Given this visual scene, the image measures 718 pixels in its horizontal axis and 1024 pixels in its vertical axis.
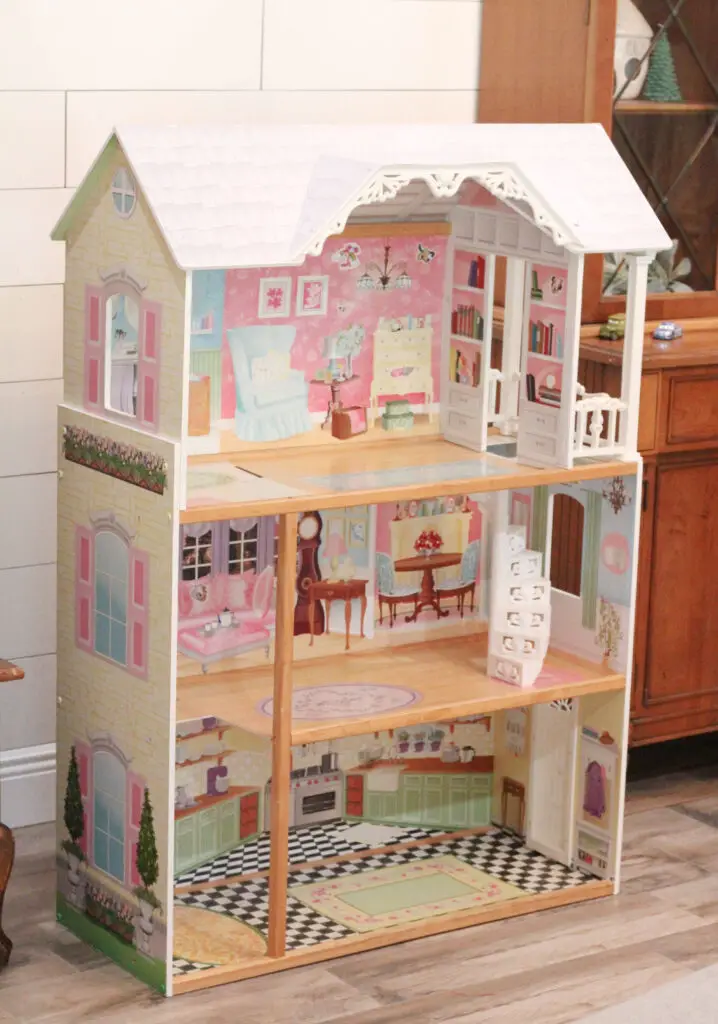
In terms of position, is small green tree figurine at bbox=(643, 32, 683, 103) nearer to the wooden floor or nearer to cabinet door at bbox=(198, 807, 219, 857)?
the wooden floor

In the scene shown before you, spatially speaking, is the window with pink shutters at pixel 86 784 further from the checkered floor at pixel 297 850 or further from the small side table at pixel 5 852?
the checkered floor at pixel 297 850

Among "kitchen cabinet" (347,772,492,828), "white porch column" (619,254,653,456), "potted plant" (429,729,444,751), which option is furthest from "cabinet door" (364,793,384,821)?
"white porch column" (619,254,653,456)

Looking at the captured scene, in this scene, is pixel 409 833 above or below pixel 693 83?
below

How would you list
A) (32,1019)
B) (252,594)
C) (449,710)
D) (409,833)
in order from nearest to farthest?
(32,1019)
(449,710)
(252,594)
(409,833)

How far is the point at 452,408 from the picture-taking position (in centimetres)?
360

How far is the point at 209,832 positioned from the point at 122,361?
1.06 meters

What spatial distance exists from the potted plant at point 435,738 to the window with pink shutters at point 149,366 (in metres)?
1.17

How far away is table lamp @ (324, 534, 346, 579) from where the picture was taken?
3.64m

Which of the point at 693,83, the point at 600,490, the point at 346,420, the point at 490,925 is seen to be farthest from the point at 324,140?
the point at 490,925

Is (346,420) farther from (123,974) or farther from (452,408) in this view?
(123,974)

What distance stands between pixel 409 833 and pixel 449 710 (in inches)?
23.9

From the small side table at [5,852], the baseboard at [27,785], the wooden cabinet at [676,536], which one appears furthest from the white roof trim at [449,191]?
the baseboard at [27,785]

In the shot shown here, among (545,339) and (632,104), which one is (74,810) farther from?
(632,104)

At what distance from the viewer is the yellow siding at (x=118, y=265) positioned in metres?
2.93
